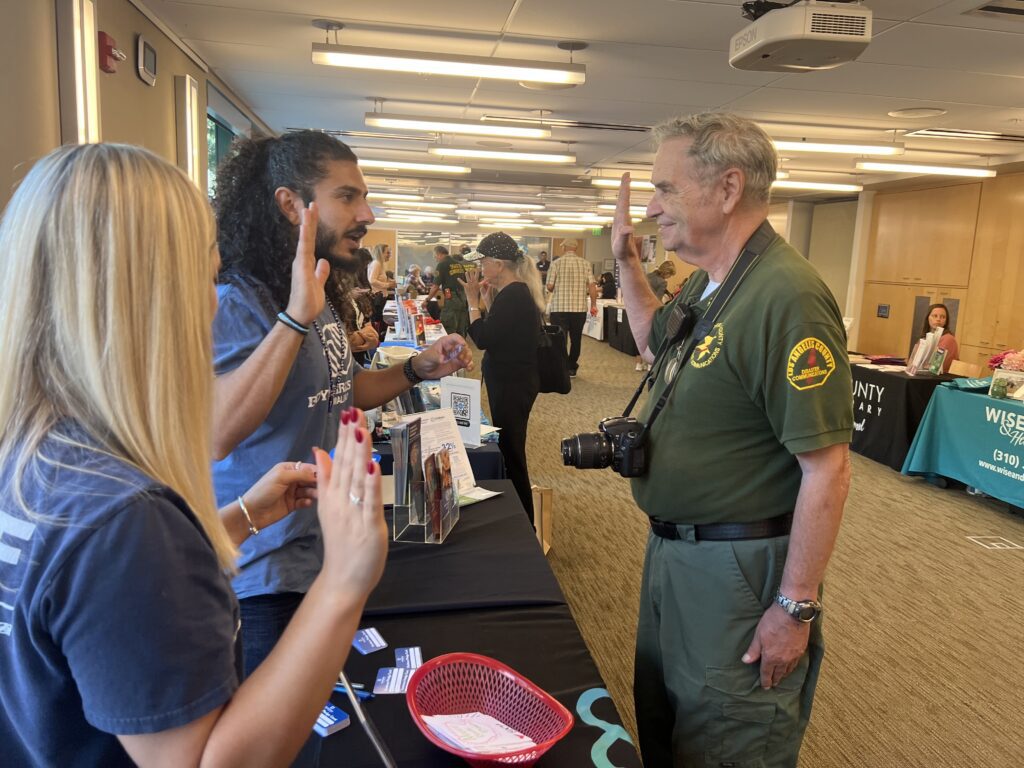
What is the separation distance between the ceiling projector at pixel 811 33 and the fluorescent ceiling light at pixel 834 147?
11.1 feet

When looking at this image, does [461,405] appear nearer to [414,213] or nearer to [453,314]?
[453,314]

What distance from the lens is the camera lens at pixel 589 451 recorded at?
1.57 m

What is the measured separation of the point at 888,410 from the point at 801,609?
4.64 m

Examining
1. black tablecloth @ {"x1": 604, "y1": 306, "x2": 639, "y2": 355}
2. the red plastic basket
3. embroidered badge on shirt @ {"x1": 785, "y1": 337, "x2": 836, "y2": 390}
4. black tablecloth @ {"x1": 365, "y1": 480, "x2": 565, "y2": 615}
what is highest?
embroidered badge on shirt @ {"x1": 785, "y1": 337, "x2": 836, "y2": 390}

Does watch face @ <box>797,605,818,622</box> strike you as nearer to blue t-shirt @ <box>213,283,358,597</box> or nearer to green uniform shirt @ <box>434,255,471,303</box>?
blue t-shirt @ <box>213,283,358,597</box>

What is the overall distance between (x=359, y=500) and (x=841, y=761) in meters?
2.14

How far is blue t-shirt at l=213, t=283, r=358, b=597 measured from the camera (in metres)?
1.21

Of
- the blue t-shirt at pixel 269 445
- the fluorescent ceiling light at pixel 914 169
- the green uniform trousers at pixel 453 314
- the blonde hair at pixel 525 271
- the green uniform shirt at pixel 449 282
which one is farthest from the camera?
the green uniform shirt at pixel 449 282

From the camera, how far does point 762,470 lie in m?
1.36

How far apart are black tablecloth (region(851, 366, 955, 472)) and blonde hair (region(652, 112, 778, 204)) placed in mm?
3880

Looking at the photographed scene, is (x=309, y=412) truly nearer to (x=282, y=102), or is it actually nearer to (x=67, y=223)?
(x=67, y=223)

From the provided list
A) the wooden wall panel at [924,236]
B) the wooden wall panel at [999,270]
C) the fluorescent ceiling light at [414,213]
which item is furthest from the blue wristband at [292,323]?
the fluorescent ceiling light at [414,213]

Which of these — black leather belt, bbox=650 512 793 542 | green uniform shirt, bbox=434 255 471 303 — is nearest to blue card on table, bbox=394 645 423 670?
black leather belt, bbox=650 512 793 542

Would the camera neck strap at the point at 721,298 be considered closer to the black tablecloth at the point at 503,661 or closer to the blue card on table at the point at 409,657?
the black tablecloth at the point at 503,661
